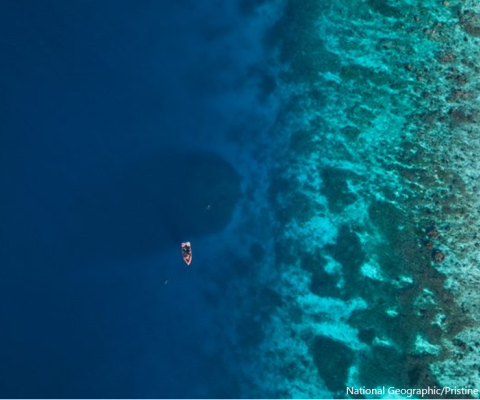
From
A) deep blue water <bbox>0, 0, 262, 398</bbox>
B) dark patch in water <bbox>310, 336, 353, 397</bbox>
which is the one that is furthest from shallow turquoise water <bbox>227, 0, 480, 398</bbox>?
deep blue water <bbox>0, 0, 262, 398</bbox>

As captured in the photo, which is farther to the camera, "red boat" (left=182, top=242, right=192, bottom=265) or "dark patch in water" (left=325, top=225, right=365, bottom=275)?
"red boat" (left=182, top=242, right=192, bottom=265)

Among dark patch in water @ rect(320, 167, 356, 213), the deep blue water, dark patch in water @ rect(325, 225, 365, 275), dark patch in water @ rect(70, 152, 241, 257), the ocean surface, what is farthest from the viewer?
dark patch in water @ rect(70, 152, 241, 257)

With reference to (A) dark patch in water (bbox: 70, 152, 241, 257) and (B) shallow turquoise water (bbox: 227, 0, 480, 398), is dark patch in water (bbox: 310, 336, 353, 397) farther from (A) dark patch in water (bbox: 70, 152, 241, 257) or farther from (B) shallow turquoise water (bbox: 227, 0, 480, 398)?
(A) dark patch in water (bbox: 70, 152, 241, 257)

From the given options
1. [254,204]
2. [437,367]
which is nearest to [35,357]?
[254,204]

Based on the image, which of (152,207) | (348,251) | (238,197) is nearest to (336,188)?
(348,251)

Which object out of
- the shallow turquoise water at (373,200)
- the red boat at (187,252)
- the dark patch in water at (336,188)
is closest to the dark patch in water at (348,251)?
the shallow turquoise water at (373,200)

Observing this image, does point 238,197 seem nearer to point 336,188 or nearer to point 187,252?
point 187,252

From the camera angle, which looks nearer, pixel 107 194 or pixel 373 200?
pixel 373 200
